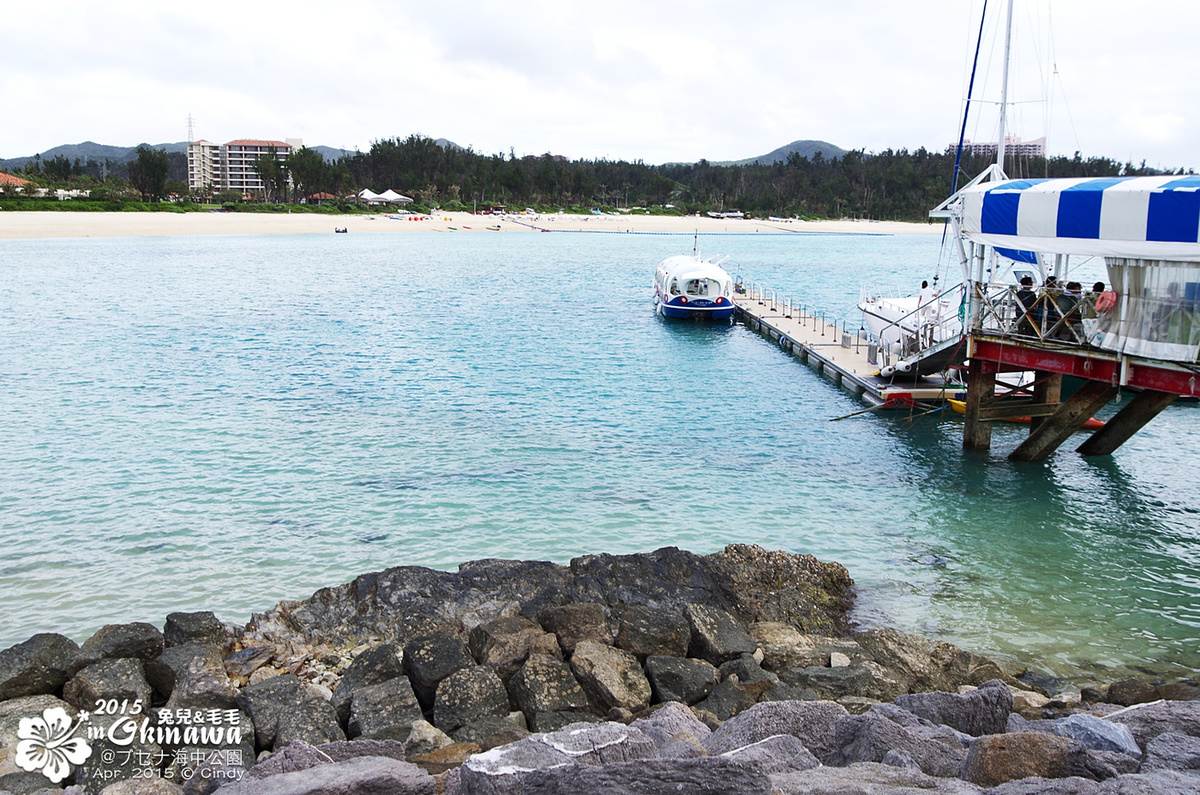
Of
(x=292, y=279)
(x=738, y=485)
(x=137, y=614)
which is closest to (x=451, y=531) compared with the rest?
(x=137, y=614)

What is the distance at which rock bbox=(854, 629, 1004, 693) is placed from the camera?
32.1 ft

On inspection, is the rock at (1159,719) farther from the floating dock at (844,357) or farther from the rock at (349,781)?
the floating dock at (844,357)

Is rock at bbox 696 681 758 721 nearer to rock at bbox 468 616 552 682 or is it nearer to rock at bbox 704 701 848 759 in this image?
rock at bbox 704 701 848 759

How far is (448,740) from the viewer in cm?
809

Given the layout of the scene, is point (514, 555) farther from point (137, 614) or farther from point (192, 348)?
point (192, 348)

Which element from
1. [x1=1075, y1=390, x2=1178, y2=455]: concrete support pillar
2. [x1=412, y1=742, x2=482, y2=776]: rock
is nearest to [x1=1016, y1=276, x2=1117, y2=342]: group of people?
[x1=1075, y1=390, x2=1178, y2=455]: concrete support pillar

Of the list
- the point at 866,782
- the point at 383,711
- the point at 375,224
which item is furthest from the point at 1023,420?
the point at 375,224

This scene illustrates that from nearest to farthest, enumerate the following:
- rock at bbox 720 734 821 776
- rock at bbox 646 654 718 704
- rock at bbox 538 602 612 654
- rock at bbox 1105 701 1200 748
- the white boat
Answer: rock at bbox 720 734 821 776
rock at bbox 1105 701 1200 748
rock at bbox 646 654 718 704
rock at bbox 538 602 612 654
the white boat

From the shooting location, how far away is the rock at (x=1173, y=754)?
650 cm

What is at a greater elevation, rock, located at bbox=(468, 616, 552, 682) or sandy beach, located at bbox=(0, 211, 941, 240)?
sandy beach, located at bbox=(0, 211, 941, 240)

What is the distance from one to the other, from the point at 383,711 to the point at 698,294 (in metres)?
37.3

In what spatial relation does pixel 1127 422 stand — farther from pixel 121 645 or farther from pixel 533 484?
pixel 121 645

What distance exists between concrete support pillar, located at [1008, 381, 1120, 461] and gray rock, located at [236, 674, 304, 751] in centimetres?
1713

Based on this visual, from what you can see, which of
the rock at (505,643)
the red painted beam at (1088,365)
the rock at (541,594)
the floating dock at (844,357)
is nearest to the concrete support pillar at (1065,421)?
the red painted beam at (1088,365)
